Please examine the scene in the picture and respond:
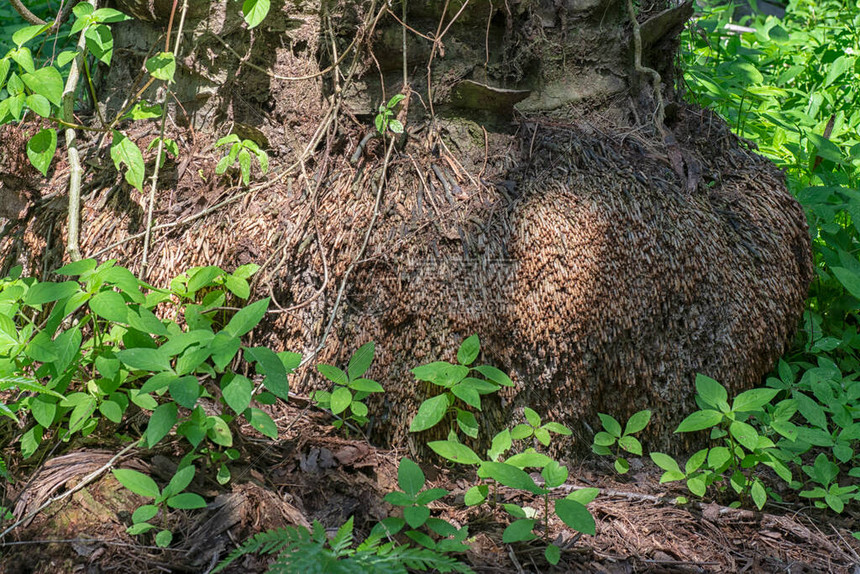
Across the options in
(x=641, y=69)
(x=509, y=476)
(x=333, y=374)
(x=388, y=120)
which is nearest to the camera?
(x=509, y=476)

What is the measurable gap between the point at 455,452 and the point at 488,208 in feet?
3.02

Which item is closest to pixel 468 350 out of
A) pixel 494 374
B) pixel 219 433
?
pixel 494 374

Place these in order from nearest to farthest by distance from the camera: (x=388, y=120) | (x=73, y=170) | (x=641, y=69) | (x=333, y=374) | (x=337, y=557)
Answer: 1. (x=337, y=557)
2. (x=333, y=374)
3. (x=73, y=170)
4. (x=388, y=120)
5. (x=641, y=69)

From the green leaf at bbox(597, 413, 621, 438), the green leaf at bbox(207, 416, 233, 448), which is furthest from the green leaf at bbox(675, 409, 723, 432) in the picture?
the green leaf at bbox(207, 416, 233, 448)

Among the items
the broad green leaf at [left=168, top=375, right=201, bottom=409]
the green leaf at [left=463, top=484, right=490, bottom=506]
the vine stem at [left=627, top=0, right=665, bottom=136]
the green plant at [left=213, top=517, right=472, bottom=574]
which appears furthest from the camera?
the vine stem at [left=627, top=0, right=665, bottom=136]

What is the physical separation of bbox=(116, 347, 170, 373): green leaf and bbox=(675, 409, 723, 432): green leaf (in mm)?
1562

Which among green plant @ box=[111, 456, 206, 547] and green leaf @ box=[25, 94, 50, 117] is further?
green leaf @ box=[25, 94, 50, 117]

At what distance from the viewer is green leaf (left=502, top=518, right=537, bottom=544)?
5.74 ft

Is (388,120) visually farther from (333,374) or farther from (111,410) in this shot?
(111,410)

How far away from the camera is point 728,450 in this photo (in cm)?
210

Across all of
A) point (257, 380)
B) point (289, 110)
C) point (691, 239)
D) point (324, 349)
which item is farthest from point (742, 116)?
point (257, 380)

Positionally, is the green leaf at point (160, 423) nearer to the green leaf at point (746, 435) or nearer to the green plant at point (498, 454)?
the green plant at point (498, 454)

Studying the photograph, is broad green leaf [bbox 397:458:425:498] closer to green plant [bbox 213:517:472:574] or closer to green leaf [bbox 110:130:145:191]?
green plant [bbox 213:517:472:574]

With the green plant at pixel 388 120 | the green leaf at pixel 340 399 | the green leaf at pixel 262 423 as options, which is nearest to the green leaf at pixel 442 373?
the green leaf at pixel 340 399
